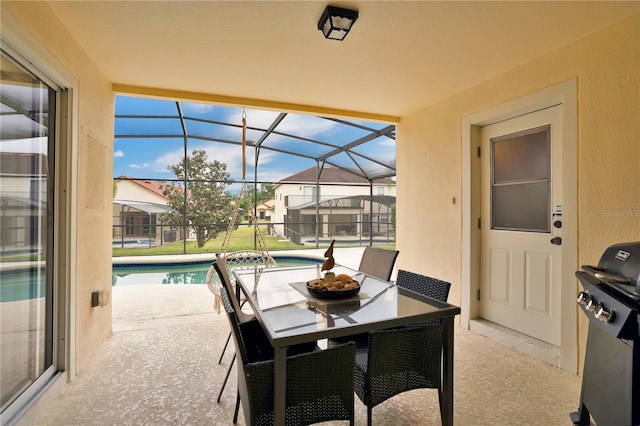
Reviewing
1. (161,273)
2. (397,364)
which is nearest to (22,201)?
(397,364)

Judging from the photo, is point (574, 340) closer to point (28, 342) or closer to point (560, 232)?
point (560, 232)

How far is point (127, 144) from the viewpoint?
7.80 metres

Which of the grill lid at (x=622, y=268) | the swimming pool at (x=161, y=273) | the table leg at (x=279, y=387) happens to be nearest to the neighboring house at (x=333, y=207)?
the swimming pool at (x=161, y=273)

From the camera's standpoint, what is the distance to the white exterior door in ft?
8.47

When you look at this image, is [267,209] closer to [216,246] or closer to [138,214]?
[216,246]

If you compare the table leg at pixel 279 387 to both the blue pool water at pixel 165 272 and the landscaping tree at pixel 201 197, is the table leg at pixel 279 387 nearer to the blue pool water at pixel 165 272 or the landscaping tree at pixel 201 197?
the blue pool water at pixel 165 272

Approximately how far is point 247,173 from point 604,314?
8.31 m

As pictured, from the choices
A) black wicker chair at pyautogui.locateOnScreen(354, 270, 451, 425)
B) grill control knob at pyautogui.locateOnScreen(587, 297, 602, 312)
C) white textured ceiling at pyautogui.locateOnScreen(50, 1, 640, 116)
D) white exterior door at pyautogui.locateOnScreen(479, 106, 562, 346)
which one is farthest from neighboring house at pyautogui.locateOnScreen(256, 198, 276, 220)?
grill control knob at pyautogui.locateOnScreen(587, 297, 602, 312)

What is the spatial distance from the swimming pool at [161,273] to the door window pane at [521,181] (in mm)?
4437

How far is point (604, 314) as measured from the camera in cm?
140

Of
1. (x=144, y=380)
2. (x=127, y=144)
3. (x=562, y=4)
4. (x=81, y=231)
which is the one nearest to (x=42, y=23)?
(x=81, y=231)

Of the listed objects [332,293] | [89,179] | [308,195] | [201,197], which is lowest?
[332,293]

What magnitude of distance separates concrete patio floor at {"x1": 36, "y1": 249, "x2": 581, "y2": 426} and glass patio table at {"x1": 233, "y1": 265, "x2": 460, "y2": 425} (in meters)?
0.43

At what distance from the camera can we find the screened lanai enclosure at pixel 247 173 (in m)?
5.65
